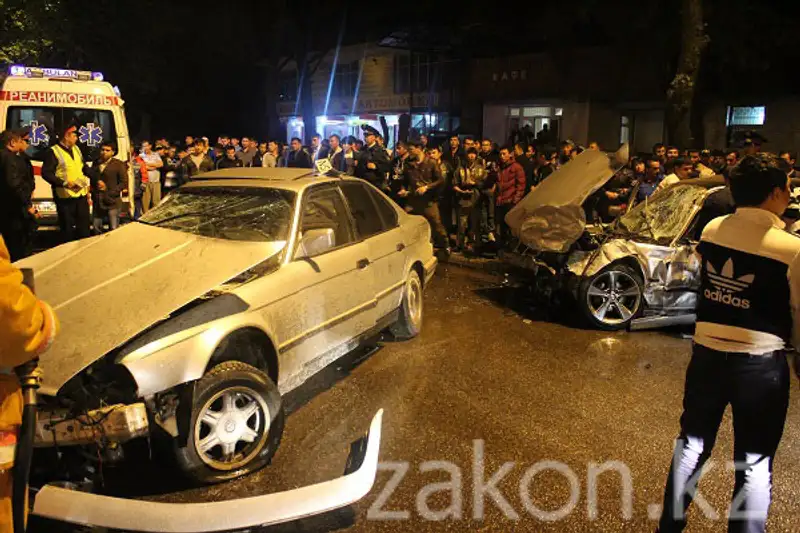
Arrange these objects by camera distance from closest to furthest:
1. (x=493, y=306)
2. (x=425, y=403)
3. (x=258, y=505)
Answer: (x=258, y=505) → (x=425, y=403) → (x=493, y=306)

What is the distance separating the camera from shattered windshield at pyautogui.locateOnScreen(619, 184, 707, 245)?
690cm

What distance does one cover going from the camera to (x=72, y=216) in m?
9.12

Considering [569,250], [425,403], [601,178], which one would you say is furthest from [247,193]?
[601,178]

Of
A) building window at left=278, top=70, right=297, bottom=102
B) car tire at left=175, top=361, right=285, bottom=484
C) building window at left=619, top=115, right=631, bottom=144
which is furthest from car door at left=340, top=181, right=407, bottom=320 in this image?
building window at left=278, top=70, right=297, bottom=102

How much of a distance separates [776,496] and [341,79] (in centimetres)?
3078

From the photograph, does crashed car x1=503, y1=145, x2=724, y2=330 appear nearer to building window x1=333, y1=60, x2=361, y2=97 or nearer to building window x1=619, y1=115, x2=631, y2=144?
building window x1=619, y1=115, x2=631, y2=144

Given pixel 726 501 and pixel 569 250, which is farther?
pixel 569 250

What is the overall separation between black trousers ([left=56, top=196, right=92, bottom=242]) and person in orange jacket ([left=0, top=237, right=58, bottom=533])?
7344 millimetres

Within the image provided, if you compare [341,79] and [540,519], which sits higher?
[341,79]

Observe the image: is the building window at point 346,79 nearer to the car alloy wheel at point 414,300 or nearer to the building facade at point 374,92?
the building facade at point 374,92

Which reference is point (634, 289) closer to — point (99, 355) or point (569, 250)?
point (569, 250)

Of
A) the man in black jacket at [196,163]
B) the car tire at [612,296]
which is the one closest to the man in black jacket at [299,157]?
the man in black jacket at [196,163]

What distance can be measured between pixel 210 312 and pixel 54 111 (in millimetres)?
7664

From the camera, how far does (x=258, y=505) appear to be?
327cm
